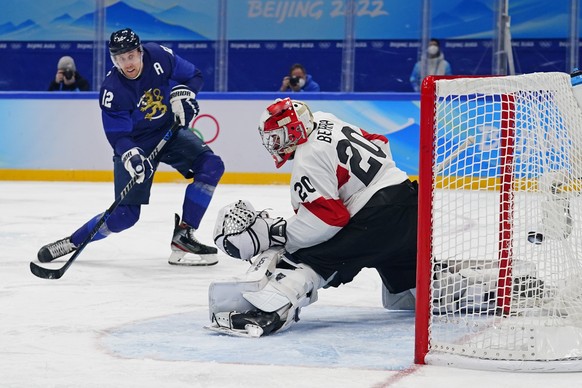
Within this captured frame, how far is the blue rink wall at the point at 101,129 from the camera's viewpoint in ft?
28.3

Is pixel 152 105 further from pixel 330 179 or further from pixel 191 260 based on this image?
pixel 330 179

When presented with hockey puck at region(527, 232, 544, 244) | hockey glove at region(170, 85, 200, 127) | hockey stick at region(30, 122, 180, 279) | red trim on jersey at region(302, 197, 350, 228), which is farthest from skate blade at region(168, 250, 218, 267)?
hockey puck at region(527, 232, 544, 244)

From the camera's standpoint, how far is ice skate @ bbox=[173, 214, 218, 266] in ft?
14.4

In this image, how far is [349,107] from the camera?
8.68 meters

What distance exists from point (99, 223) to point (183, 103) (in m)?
0.62

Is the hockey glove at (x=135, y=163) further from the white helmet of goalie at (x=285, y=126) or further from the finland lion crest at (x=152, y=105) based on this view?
the white helmet of goalie at (x=285, y=126)

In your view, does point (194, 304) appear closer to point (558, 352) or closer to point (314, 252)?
point (314, 252)

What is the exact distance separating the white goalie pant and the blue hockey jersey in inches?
59.8

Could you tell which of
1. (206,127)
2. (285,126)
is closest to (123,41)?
(285,126)

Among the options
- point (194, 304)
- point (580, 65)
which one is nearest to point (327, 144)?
point (194, 304)

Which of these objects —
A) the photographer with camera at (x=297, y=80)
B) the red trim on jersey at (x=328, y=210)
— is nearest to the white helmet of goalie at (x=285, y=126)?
the red trim on jersey at (x=328, y=210)

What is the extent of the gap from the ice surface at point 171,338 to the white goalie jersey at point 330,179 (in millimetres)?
293

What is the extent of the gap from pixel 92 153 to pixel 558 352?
7.20 meters

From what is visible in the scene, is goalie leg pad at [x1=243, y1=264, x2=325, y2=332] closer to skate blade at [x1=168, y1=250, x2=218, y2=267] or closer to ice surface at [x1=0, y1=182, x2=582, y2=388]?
ice surface at [x1=0, y1=182, x2=582, y2=388]
